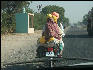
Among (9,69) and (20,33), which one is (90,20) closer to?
(20,33)

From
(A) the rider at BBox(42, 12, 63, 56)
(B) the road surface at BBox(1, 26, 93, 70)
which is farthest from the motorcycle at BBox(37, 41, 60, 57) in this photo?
(B) the road surface at BBox(1, 26, 93, 70)

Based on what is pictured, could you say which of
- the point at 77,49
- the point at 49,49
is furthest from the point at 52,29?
the point at 77,49

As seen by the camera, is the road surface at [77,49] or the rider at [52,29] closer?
the rider at [52,29]

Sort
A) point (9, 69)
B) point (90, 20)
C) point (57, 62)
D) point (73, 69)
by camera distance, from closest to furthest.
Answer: point (73, 69) < point (57, 62) < point (9, 69) < point (90, 20)

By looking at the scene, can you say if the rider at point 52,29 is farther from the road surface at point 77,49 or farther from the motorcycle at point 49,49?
the road surface at point 77,49

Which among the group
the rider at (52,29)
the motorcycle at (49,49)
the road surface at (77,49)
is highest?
the rider at (52,29)

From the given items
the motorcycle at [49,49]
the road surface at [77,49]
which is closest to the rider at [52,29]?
the motorcycle at [49,49]

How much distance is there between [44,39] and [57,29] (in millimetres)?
482

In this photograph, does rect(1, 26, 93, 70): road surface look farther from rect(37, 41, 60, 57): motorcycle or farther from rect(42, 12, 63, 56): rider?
rect(42, 12, 63, 56): rider

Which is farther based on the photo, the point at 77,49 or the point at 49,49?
the point at 77,49

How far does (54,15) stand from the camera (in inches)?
378

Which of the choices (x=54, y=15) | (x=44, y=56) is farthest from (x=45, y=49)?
(x=54, y=15)

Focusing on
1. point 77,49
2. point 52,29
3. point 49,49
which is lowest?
point 77,49

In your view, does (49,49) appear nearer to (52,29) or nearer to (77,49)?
(52,29)
